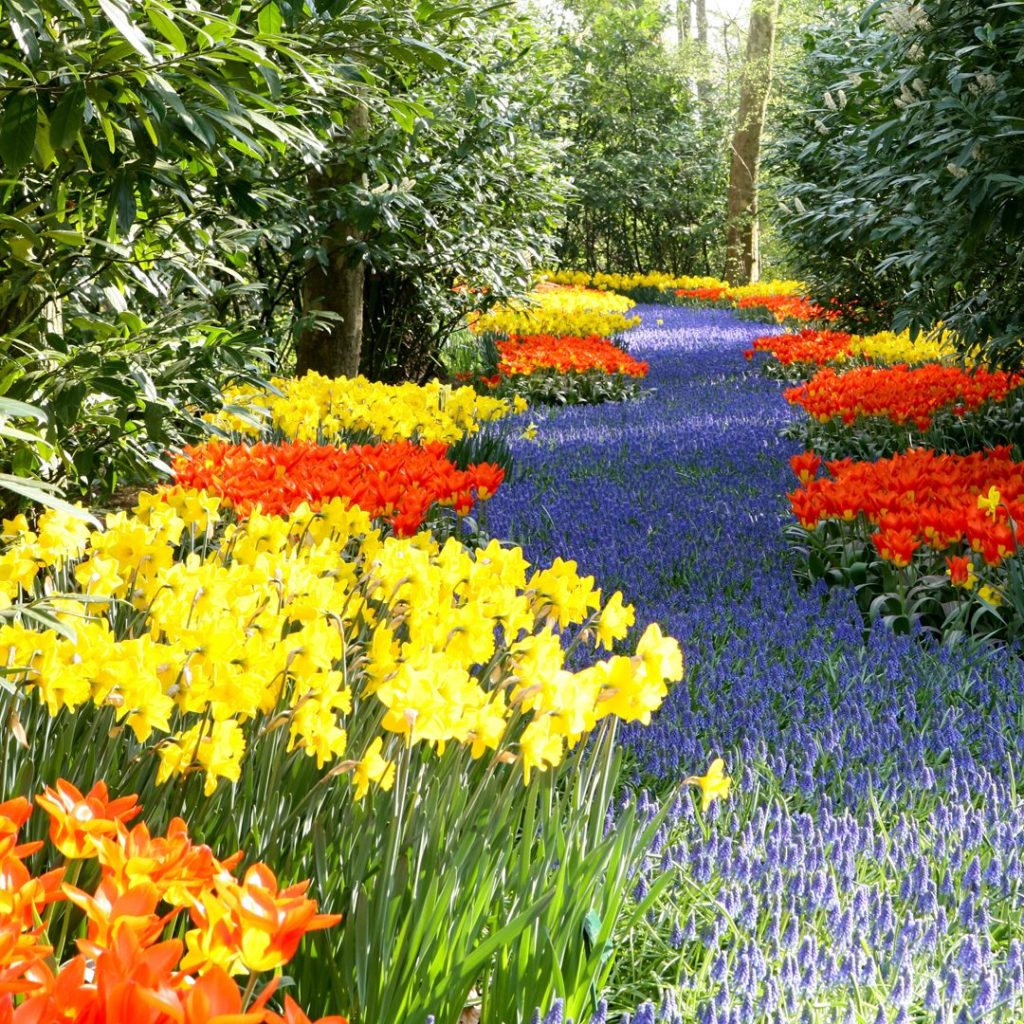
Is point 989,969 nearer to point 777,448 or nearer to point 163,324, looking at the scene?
point 163,324

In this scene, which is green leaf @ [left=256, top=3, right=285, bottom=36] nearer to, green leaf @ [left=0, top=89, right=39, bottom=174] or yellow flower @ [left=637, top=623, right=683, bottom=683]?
green leaf @ [left=0, top=89, right=39, bottom=174]

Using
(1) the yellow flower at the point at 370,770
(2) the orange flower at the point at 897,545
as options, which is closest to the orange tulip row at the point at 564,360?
(2) the orange flower at the point at 897,545

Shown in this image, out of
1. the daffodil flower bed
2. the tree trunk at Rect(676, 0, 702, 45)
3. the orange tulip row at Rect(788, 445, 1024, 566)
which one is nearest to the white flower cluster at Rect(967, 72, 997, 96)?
the orange tulip row at Rect(788, 445, 1024, 566)

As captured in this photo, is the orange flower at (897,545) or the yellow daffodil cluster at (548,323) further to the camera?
the yellow daffodil cluster at (548,323)

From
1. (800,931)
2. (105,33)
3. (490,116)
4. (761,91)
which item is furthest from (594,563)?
(761,91)

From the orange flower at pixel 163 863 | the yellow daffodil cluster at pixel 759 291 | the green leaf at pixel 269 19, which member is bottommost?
the orange flower at pixel 163 863

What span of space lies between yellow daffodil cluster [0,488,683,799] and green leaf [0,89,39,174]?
73cm

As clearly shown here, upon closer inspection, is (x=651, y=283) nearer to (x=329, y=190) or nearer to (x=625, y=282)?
(x=625, y=282)

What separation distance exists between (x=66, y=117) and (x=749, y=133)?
2204 cm

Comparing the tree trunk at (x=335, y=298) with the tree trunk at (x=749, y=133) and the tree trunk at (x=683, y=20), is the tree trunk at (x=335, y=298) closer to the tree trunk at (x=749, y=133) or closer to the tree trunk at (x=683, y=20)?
the tree trunk at (x=749, y=133)

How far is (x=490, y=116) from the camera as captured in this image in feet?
25.5

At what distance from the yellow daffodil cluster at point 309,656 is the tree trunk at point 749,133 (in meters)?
20.0

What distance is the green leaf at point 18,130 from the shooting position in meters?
1.96

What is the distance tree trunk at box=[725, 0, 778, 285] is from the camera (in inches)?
835
